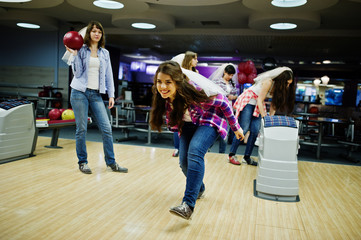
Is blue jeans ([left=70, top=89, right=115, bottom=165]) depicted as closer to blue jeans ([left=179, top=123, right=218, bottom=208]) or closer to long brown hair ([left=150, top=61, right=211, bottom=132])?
long brown hair ([left=150, top=61, right=211, bottom=132])

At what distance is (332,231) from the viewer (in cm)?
198

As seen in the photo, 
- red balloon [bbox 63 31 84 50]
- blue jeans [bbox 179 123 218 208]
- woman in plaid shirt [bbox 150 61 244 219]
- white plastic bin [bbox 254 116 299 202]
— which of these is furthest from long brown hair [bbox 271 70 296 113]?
red balloon [bbox 63 31 84 50]

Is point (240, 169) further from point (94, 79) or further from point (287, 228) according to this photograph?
point (94, 79)

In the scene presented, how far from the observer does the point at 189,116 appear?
209cm

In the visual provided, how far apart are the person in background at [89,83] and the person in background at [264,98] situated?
1712 mm

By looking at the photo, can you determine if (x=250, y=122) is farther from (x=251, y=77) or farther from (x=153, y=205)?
(x=251, y=77)

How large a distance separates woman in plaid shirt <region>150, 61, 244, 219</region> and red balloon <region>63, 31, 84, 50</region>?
1259 millimetres

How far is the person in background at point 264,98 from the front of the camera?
3375mm

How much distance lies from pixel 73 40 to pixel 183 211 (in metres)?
1.95

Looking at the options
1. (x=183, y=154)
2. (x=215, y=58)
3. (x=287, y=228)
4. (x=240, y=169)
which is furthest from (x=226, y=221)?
(x=215, y=58)

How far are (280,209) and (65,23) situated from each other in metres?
9.87

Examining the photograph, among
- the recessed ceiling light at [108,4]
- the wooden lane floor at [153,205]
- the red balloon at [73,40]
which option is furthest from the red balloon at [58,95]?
the red balloon at [73,40]

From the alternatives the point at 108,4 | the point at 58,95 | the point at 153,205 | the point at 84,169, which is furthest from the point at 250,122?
the point at 58,95

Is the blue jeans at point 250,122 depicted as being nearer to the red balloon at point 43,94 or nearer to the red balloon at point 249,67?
the red balloon at point 249,67
